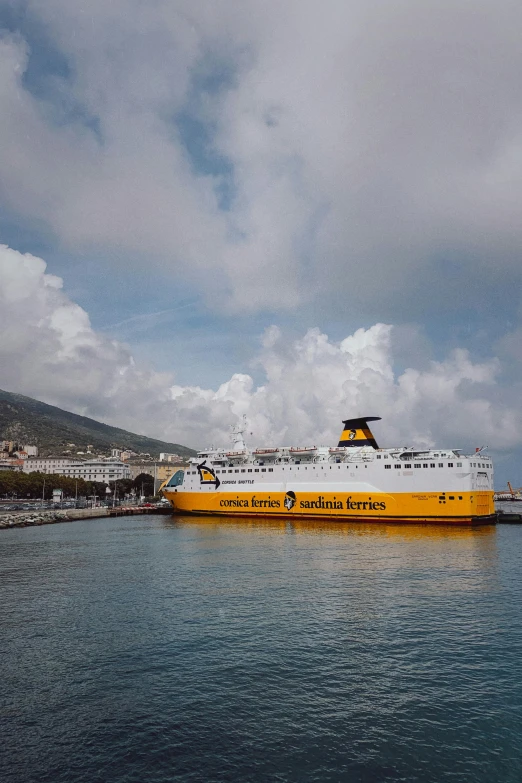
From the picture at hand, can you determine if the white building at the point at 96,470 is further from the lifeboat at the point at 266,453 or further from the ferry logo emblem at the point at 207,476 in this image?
the lifeboat at the point at 266,453

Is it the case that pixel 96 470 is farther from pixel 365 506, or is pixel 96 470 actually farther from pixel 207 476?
pixel 365 506

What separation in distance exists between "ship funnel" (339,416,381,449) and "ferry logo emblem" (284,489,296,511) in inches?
346

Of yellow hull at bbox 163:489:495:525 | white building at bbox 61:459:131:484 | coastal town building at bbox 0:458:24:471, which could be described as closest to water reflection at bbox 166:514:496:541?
yellow hull at bbox 163:489:495:525

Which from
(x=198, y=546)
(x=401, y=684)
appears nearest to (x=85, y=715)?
(x=401, y=684)

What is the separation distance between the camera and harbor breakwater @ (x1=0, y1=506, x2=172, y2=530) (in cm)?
6275

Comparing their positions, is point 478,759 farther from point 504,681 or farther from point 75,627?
point 75,627

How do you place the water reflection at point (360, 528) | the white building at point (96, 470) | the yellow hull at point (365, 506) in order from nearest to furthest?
the water reflection at point (360, 528) → the yellow hull at point (365, 506) → the white building at point (96, 470)

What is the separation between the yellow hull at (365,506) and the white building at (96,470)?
98267 mm

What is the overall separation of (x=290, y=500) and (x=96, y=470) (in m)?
112

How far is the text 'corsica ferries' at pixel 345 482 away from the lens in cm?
5266

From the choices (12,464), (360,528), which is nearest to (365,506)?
(360,528)

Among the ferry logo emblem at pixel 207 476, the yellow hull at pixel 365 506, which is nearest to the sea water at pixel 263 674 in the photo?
the yellow hull at pixel 365 506

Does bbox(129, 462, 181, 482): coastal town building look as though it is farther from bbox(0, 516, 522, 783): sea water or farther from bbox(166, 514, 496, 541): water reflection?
bbox(0, 516, 522, 783): sea water

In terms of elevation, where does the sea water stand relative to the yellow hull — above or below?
below
